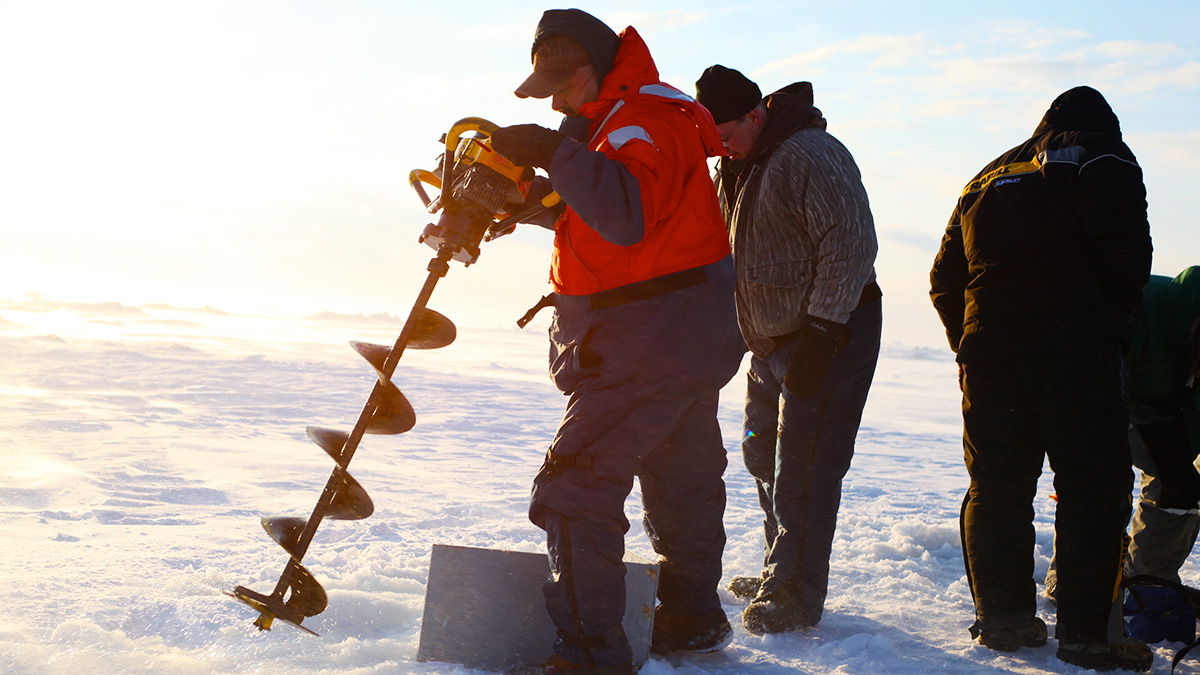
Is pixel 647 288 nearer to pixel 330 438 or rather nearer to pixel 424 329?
pixel 424 329

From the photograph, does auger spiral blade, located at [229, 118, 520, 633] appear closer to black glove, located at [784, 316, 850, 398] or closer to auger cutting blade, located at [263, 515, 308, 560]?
auger cutting blade, located at [263, 515, 308, 560]

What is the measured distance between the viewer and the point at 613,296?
216cm

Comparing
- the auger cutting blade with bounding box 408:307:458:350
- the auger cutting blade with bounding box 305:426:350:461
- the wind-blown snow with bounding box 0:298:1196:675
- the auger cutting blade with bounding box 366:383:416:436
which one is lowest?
the wind-blown snow with bounding box 0:298:1196:675

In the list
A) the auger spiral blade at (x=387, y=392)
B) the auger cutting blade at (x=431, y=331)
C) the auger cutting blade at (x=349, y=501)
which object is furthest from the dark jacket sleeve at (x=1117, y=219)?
the auger cutting blade at (x=349, y=501)

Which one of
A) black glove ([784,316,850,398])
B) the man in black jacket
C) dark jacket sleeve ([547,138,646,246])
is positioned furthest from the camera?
black glove ([784,316,850,398])

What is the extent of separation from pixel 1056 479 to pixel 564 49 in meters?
2.25

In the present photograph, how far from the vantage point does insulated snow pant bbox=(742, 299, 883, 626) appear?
9.62 ft

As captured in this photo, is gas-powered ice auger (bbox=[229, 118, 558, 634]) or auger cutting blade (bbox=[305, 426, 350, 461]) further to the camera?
auger cutting blade (bbox=[305, 426, 350, 461])

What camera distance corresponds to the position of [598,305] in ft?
7.15

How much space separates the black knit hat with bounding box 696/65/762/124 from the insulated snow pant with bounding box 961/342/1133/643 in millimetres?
1366

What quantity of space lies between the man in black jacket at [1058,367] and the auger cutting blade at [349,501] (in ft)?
7.35

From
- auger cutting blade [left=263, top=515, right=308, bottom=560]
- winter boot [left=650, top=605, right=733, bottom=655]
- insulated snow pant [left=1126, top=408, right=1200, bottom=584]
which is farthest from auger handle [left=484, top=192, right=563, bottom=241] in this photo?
insulated snow pant [left=1126, top=408, right=1200, bottom=584]

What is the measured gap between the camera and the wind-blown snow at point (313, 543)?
2395 millimetres

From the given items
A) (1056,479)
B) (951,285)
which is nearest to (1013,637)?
(1056,479)
